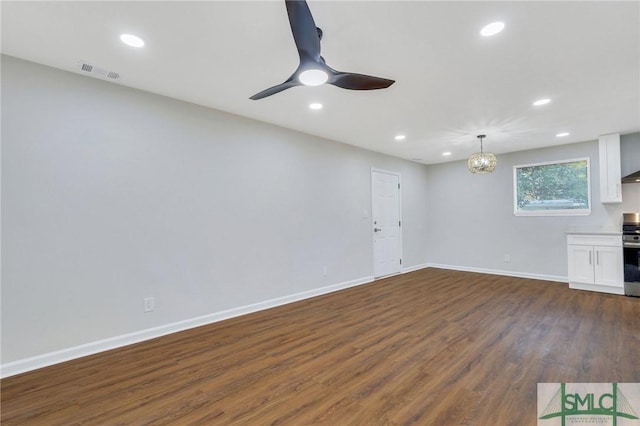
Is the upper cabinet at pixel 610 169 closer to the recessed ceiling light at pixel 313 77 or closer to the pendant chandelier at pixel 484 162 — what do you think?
the pendant chandelier at pixel 484 162

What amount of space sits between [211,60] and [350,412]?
111 inches

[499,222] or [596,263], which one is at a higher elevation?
[499,222]

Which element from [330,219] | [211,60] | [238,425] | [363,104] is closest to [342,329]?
[238,425]

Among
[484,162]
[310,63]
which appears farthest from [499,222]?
[310,63]

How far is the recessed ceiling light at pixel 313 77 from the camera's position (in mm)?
1856

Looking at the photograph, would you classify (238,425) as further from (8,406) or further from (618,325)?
(618,325)

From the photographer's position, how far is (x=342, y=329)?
3203mm

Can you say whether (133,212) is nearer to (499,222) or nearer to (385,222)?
(385,222)

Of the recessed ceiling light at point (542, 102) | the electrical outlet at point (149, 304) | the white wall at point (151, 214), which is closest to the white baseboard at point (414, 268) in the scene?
the white wall at point (151, 214)

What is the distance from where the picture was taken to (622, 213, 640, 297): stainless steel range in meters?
4.25

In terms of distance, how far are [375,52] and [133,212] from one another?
8.88 ft

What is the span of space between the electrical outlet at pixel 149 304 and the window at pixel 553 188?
6.41 metres

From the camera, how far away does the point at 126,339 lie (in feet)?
9.37

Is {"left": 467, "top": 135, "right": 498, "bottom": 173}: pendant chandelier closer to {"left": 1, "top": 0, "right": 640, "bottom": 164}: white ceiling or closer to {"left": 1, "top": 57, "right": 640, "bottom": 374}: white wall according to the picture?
{"left": 1, "top": 0, "right": 640, "bottom": 164}: white ceiling
